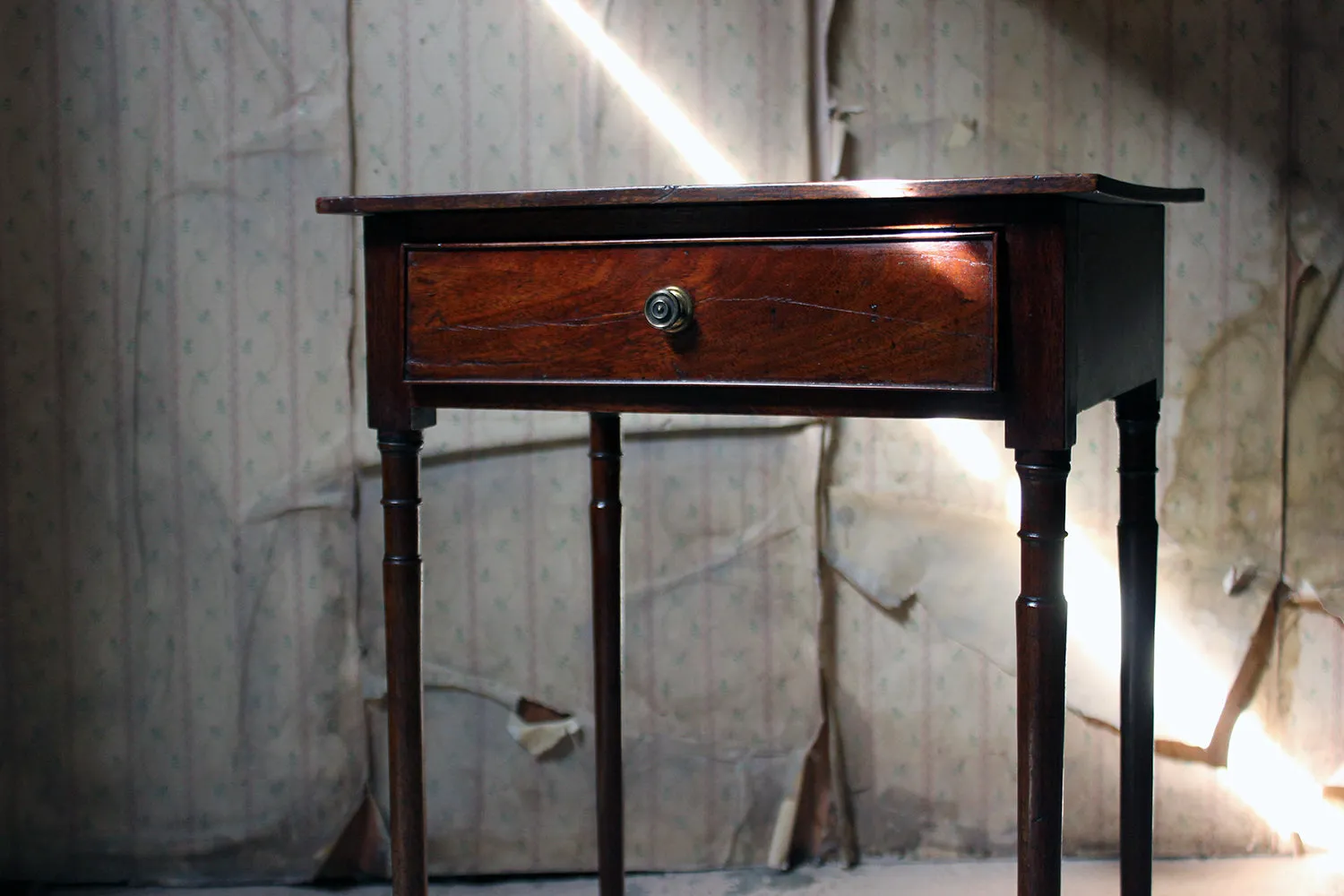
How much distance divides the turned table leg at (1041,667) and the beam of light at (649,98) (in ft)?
3.29

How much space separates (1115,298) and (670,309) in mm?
416

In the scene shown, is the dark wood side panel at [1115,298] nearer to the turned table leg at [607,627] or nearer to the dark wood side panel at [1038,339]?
the dark wood side panel at [1038,339]

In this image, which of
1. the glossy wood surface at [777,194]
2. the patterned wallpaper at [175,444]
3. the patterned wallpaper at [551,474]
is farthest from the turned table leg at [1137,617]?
the patterned wallpaper at [175,444]

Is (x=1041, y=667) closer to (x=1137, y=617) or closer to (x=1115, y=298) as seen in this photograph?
(x=1115, y=298)

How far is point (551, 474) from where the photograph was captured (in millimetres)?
2047

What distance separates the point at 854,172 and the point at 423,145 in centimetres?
63

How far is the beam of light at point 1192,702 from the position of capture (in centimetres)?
202

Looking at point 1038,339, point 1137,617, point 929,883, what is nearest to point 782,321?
point 1038,339

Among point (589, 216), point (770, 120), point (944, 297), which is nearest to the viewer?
point (944, 297)

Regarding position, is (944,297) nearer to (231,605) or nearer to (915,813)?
(915,813)

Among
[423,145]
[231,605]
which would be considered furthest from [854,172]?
[231,605]

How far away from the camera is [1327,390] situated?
198 cm

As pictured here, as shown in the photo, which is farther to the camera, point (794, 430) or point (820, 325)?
point (794, 430)

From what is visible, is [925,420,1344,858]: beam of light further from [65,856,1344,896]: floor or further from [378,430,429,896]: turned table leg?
[378,430,429,896]: turned table leg
